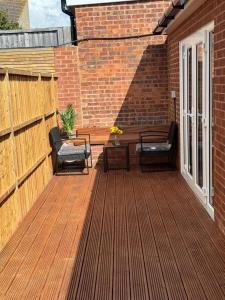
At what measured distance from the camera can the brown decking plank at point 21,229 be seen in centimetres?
413

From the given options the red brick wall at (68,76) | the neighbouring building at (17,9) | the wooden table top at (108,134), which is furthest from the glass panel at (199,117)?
the neighbouring building at (17,9)

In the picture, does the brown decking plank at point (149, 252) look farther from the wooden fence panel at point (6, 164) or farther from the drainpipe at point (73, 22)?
the drainpipe at point (73, 22)

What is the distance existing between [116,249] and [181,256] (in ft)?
2.21

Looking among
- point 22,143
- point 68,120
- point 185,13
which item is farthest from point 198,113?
point 68,120

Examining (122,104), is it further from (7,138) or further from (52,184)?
(7,138)

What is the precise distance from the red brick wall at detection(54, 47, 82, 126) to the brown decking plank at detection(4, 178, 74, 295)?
3.25m

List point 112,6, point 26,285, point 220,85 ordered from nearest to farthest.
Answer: point 26,285 < point 220,85 < point 112,6

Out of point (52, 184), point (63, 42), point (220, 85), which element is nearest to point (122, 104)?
point (63, 42)

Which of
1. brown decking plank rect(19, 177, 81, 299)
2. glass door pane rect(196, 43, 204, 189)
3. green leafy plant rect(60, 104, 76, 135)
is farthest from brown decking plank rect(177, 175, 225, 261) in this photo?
green leafy plant rect(60, 104, 76, 135)

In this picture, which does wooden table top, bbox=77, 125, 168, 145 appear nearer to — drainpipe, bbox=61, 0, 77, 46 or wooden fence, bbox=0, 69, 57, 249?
wooden fence, bbox=0, 69, 57, 249

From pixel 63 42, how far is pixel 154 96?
7.17 ft

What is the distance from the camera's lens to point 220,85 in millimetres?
4074

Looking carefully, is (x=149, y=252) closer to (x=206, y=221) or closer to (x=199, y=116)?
(x=206, y=221)

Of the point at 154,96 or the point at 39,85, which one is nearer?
the point at 39,85
